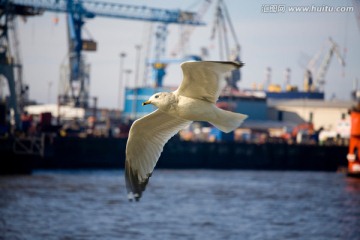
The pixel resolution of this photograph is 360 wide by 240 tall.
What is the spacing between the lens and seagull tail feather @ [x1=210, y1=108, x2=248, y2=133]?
1447 cm

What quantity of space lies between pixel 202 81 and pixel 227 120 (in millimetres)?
736

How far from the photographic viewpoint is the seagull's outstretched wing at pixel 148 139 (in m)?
16.0

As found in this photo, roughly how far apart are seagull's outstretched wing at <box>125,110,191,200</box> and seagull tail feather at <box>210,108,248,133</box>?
1342 mm

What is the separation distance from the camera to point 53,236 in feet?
112

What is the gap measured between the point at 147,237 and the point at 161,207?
973 centimetres

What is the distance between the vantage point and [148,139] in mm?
16531

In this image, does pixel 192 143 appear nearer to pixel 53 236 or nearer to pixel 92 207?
pixel 92 207

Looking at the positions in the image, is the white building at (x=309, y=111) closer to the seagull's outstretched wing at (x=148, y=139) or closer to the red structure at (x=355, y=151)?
the red structure at (x=355, y=151)

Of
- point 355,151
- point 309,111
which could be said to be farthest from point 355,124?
point 309,111

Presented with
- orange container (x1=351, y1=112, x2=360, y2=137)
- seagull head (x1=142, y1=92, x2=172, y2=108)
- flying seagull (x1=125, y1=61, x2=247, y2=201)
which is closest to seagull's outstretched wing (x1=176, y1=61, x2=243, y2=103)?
flying seagull (x1=125, y1=61, x2=247, y2=201)

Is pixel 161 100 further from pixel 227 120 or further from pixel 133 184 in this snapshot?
pixel 133 184

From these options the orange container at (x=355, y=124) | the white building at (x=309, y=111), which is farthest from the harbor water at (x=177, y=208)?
the white building at (x=309, y=111)

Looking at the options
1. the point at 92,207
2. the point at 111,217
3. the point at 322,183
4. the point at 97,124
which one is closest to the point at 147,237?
the point at 111,217

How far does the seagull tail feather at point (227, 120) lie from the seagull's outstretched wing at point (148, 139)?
1.34 m
